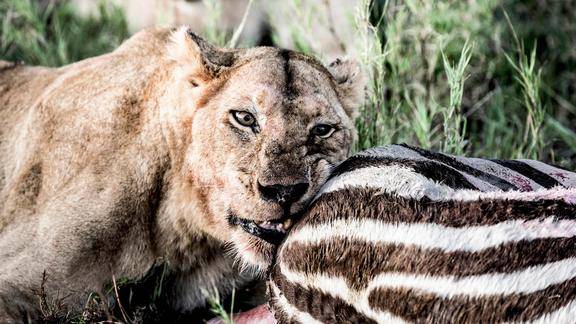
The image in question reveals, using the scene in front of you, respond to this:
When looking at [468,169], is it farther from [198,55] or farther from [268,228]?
[198,55]

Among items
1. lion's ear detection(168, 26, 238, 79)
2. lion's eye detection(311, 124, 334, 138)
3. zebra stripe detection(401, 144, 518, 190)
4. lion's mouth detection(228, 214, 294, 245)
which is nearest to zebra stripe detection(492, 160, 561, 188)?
zebra stripe detection(401, 144, 518, 190)

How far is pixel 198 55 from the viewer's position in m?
2.46

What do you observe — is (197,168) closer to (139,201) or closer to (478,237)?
(139,201)

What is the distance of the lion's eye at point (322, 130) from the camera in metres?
2.30

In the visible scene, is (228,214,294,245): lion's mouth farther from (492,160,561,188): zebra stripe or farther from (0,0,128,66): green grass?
(0,0,128,66): green grass

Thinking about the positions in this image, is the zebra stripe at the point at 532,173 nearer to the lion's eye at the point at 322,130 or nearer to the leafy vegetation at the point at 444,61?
the lion's eye at the point at 322,130

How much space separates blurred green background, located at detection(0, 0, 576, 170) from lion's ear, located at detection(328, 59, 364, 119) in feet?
1.08

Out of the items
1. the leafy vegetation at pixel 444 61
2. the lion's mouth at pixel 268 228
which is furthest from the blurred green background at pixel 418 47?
→ the lion's mouth at pixel 268 228

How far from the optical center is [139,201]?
2.44m

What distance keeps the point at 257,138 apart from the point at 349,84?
20.6 inches

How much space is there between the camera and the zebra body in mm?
1664

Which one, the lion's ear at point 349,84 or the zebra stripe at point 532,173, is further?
the lion's ear at point 349,84

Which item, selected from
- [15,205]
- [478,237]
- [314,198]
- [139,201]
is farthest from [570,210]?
[15,205]

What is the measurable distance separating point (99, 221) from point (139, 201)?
0.14 m
